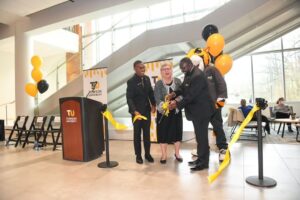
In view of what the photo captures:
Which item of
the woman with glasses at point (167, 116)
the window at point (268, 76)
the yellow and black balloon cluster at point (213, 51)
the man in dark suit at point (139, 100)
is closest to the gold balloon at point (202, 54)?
the yellow and black balloon cluster at point (213, 51)

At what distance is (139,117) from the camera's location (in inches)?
134

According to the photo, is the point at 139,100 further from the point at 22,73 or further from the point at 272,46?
the point at 272,46

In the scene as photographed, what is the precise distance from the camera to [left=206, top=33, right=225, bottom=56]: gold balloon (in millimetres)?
3843

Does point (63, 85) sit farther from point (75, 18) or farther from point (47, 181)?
point (47, 181)

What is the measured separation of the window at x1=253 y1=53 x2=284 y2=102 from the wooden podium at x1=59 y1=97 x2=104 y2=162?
8960mm

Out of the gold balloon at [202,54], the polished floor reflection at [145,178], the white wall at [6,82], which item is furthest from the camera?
the white wall at [6,82]

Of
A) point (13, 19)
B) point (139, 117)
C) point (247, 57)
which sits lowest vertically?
point (139, 117)

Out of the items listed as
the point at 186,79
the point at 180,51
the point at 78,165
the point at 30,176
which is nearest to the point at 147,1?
the point at 180,51

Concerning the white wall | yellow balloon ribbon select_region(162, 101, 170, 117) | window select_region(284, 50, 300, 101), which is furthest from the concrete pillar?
window select_region(284, 50, 300, 101)

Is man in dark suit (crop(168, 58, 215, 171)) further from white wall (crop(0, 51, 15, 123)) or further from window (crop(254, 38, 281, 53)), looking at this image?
white wall (crop(0, 51, 15, 123))

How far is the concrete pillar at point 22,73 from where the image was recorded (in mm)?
7332

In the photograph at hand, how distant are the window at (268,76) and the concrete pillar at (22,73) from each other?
9.26 m

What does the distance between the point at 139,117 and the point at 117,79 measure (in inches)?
137

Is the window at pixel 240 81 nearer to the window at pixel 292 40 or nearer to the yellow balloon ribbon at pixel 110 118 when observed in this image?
the window at pixel 292 40
